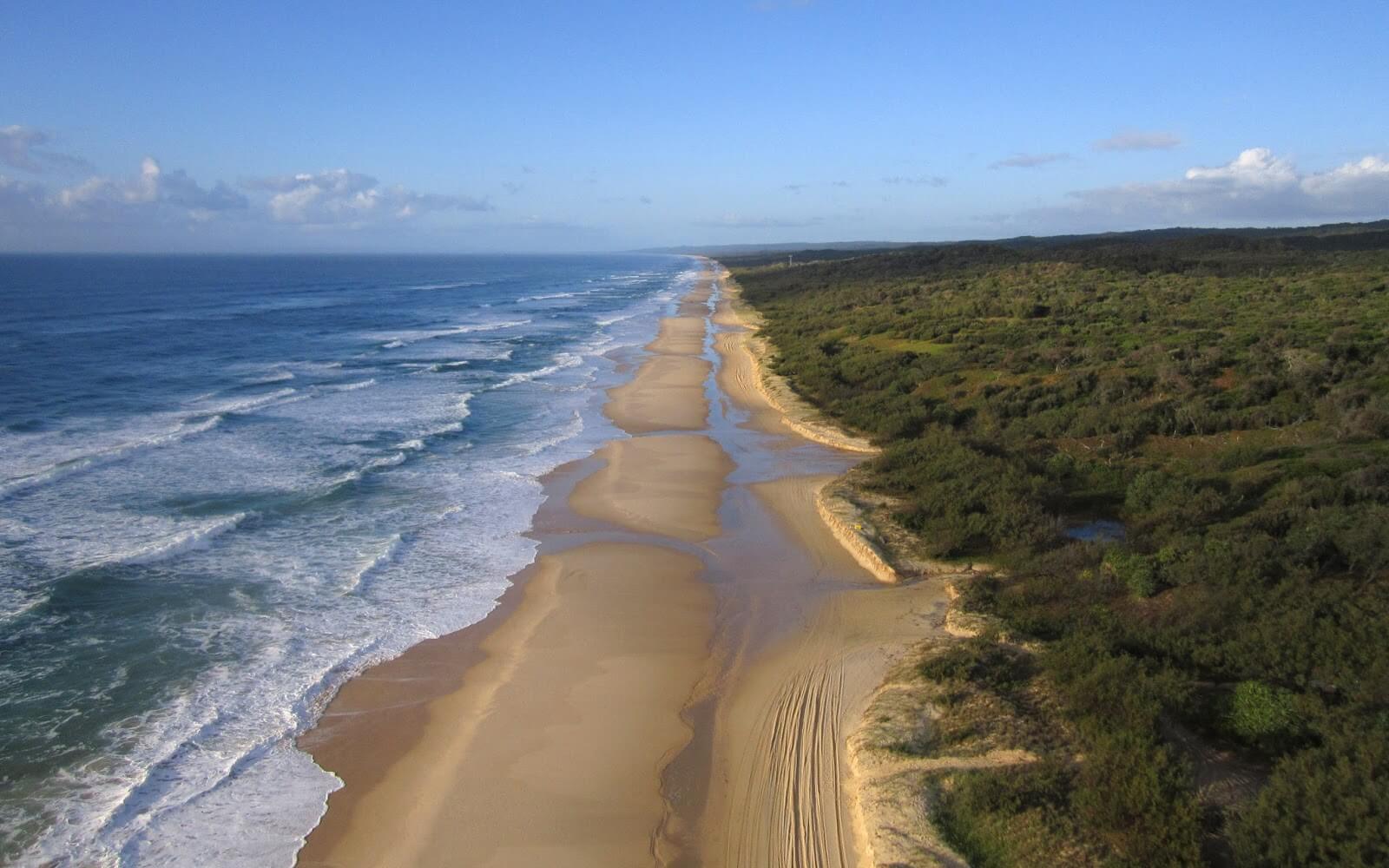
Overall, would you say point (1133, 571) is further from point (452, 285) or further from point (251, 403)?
point (452, 285)

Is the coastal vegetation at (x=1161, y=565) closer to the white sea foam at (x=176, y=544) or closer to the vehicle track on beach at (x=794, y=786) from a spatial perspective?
the vehicle track on beach at (x=794, y=786)

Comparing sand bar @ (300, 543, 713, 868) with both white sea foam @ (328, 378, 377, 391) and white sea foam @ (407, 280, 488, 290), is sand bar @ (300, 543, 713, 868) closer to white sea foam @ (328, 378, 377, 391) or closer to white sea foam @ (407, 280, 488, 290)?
white sea foam @ (328, 378, 377, 391)

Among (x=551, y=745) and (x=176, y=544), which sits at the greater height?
(x=176, y=544)

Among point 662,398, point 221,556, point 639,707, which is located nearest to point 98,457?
point 221,556

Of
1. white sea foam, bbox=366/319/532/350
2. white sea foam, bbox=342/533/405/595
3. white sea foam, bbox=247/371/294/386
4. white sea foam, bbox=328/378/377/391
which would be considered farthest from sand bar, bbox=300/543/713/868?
white sea foam, bbox=366/319/532/350

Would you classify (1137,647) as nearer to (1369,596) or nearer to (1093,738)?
(1093,738)

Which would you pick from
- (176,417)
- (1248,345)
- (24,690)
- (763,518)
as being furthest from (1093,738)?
(176,417)

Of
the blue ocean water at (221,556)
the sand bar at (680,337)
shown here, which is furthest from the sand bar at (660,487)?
the sand bar at (680,337)
